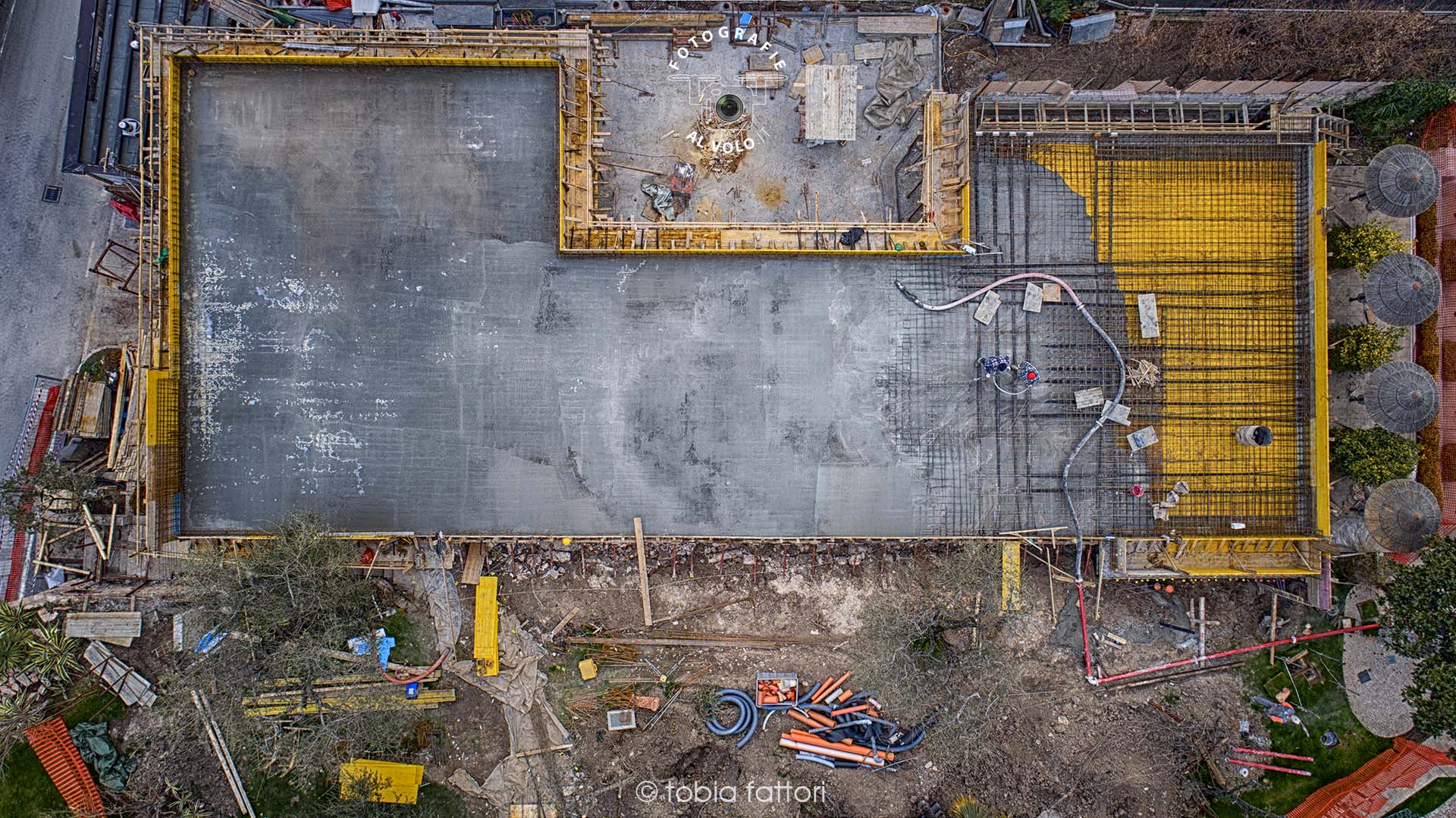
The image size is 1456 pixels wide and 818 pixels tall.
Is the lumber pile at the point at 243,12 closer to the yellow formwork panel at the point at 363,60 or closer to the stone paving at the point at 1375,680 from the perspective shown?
the yellow formwork panel at the point at 363,60

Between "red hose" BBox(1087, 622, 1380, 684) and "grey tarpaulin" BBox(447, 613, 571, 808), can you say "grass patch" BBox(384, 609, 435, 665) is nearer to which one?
"grey tarpaulin" BBox(447, 613, 571, 808)

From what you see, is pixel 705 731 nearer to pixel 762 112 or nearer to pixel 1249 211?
pixel 762 112

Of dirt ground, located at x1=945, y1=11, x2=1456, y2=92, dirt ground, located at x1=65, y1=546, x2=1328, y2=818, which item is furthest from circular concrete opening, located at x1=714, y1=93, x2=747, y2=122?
dirt ground, located at x1=65, y1=546, x2=1328, y2=818

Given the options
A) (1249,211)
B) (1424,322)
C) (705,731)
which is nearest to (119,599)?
(705,731)

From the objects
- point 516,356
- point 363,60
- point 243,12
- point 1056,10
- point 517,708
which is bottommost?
point 517,708

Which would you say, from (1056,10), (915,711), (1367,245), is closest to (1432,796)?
(915,711)

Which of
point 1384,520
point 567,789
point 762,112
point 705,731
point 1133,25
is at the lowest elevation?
point 567,789

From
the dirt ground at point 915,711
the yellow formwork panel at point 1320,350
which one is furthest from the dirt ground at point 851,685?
the yellow formwork panel at point 1320,350

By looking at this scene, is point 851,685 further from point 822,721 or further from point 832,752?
point 832,752
